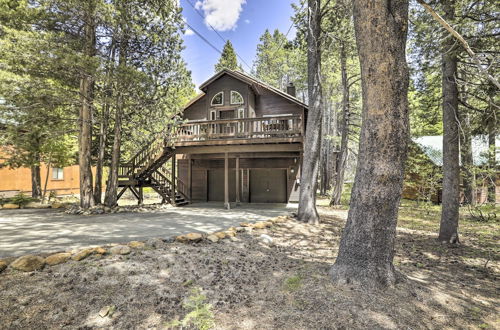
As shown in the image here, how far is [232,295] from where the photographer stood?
3146mm

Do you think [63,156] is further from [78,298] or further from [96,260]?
[78,298]

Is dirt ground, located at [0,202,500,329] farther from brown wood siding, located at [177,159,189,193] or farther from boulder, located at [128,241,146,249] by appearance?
brown wood siding, located at [177,159,189,193]

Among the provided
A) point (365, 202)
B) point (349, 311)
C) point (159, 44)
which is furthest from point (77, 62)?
point (349, 311)

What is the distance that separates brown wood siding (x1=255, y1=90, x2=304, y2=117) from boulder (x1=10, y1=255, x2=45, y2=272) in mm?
11790

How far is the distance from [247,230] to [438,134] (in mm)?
22404

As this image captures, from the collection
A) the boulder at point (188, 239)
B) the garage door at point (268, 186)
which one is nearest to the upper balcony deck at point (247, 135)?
the garage door at point (268, 186)

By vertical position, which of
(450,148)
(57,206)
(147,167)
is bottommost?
(57,206)

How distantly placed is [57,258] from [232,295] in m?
2.58

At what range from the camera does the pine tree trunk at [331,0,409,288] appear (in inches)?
123

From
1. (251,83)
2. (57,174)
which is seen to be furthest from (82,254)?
(57,174)

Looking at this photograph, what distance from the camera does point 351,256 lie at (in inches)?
131

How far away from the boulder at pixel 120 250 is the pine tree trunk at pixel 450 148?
755 centimetres

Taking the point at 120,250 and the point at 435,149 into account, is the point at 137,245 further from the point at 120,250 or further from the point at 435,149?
the point at 435,149

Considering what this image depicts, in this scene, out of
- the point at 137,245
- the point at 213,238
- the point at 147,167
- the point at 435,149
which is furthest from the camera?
the point at 435,149
